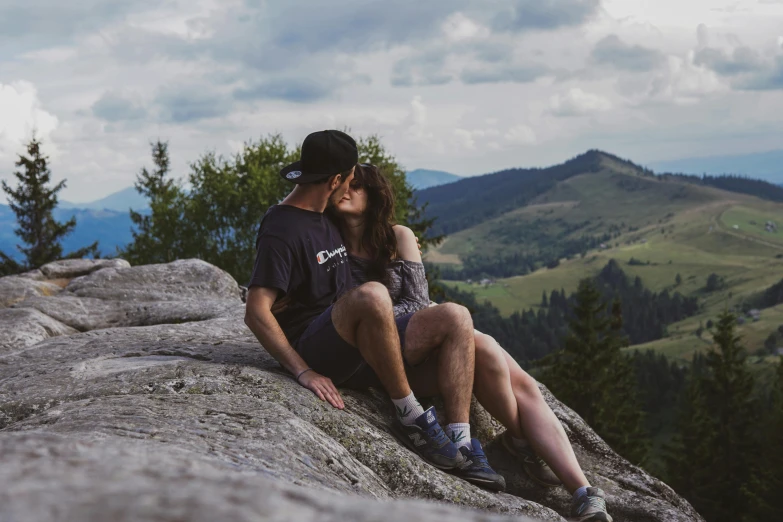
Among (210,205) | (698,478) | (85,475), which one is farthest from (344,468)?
(698,478)

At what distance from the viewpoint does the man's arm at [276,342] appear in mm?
7961

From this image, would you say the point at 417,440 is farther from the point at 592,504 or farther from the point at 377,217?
the point at 377,217

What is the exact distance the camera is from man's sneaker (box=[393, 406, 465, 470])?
25.6 feet

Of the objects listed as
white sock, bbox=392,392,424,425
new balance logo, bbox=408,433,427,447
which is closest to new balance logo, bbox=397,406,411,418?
white sock, bbox=392,392,424,425

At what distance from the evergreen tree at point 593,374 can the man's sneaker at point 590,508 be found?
4697 centimetres

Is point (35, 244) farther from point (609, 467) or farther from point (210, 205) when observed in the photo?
point (609, 467)

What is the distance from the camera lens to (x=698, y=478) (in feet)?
180

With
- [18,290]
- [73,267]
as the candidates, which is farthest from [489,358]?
[73,267]

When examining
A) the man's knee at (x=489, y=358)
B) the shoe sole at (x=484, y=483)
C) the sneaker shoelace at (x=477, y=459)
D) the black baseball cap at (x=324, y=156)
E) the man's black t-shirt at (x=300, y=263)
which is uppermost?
the black baseball cap at (x=324, y=156)

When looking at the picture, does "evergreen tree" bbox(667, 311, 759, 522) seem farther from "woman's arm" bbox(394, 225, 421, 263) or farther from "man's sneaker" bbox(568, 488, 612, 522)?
"woman's arm" bbox(394, 225, 421, 263)

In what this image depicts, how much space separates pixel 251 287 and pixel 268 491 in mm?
5588

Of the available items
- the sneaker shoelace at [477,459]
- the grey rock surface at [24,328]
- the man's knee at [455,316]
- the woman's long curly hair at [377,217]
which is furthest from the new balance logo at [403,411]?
the grey rock surface at [24,328]

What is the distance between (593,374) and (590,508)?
50.6m

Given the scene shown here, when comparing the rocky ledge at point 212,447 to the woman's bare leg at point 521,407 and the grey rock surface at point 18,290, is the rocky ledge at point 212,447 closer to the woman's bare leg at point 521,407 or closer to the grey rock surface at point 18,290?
the woman's bare leg at point 521,407
